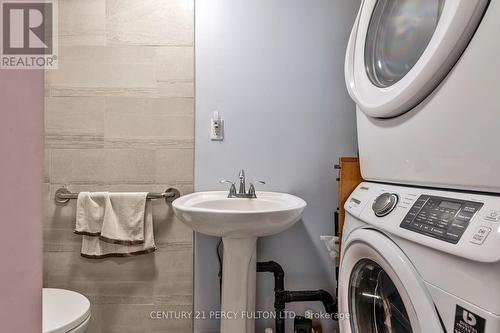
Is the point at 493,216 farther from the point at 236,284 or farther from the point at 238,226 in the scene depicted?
the point at 236,284

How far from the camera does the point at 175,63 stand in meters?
1.39

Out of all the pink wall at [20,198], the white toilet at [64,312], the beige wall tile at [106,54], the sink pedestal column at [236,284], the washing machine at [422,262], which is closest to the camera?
the pink wall at [20,198]

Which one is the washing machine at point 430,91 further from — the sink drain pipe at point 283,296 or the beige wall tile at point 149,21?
the beige wall tile at point 149,21

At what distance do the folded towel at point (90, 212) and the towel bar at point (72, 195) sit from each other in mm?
74

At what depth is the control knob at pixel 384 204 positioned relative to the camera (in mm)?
720

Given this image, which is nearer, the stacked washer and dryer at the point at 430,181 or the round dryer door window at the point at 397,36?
the stacked washer and dryer at the point at 430,181

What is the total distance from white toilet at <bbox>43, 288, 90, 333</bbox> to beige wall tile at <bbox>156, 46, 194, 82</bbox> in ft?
3.53

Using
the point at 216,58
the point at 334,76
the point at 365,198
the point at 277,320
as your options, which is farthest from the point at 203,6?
the point at 277,320

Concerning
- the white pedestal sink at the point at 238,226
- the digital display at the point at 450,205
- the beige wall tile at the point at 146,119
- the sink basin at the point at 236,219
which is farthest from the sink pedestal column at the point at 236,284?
the digital display at the point at 450,205

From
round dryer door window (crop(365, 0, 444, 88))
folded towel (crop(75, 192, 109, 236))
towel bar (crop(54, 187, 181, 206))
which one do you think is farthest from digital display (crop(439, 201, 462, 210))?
folded towel (crop(75, 192, 109, 236))

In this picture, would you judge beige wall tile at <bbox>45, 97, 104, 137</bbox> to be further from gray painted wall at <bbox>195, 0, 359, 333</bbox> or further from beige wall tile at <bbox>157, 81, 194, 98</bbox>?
gray painted wall at <bbox>195, 0, 359, 333</bbox>

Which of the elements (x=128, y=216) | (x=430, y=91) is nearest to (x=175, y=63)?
(x=128, y=216)

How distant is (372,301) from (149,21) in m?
1.57

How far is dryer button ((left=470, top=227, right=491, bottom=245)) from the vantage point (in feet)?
1.54
